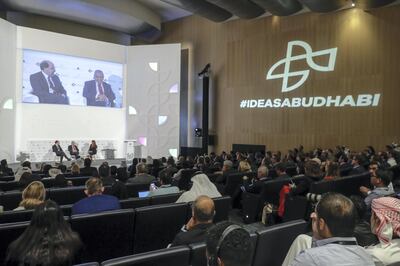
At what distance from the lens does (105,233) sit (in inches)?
130

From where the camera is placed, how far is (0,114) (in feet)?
44.9

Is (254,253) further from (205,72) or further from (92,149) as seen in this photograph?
(205,72)

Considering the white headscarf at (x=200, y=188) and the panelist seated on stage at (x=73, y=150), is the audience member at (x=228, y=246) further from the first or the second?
the panelist seated on stage at (x=73, y=150)

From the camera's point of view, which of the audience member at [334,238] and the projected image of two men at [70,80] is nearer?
the audience member at [334,238]

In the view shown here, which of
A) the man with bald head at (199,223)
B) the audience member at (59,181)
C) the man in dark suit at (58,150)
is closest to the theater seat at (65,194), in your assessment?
the audience member at (59,181)

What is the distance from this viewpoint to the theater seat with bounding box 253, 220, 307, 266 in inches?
95.5

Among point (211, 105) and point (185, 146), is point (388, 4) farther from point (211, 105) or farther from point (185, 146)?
point (185, 146)

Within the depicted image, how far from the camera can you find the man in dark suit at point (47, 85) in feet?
50.0

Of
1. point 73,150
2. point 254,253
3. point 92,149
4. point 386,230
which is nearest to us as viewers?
point 386,230

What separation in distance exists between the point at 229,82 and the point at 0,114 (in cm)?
914

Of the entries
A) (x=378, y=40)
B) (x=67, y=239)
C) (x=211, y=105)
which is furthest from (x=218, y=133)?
(x=67, y=239)

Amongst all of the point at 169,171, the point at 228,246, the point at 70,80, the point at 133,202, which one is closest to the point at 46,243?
the point at 228,246

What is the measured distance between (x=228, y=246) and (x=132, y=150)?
54.7 feet

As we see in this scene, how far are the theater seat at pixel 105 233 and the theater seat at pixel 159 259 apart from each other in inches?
51.1
